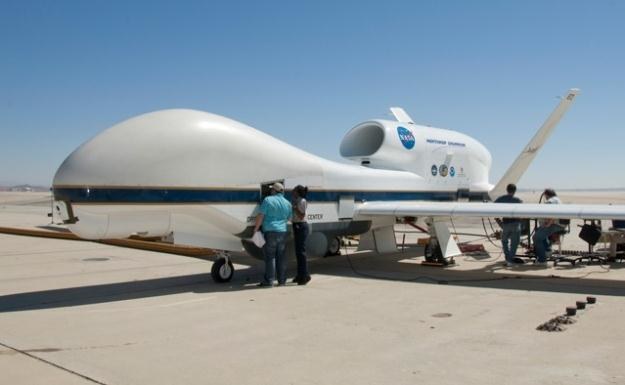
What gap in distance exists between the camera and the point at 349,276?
11.1m

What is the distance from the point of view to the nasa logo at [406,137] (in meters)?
14.7

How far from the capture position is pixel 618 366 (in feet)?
16.5

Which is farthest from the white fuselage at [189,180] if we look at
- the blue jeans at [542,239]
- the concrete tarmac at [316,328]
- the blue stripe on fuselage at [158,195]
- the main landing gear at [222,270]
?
the blue jeans at [542,239]

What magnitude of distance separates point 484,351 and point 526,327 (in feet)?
3.98

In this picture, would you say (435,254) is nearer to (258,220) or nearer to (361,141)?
(361,141)

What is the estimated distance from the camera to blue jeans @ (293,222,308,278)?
10070 mm

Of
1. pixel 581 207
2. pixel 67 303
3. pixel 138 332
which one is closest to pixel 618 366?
pixel 138 332

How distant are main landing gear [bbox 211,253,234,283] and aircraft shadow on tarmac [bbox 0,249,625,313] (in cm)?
15

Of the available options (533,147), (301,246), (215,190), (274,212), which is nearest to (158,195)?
(215,190)

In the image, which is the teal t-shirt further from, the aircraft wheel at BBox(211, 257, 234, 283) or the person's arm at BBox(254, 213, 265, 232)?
the aircraft wheel at BBox(211, 257, 234, 283)

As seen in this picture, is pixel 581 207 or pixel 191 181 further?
pixel 581 207

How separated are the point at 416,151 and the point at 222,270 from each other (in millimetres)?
6660

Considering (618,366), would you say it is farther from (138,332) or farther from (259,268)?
(259,268)

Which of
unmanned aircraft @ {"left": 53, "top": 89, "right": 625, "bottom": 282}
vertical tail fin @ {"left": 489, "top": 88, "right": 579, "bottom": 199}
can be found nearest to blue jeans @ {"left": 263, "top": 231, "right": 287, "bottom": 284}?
unmanned aircraft @ {"left": 53, "top": 89, "right": 625, "bottom": 282}
